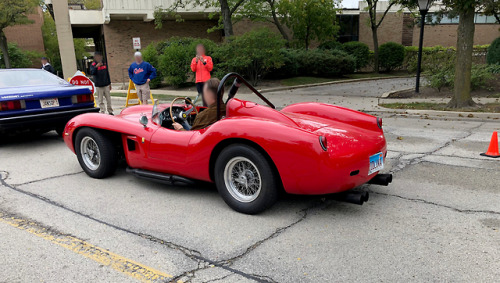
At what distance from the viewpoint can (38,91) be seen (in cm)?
692

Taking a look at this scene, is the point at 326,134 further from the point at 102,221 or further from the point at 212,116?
the point at 102,221

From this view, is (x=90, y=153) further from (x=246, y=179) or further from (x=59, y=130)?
(x=59, y=130)

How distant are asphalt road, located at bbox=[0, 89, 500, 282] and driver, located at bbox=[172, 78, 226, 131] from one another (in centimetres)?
82

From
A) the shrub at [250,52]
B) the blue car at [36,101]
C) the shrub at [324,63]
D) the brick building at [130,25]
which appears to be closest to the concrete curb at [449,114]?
the shrub at [250,52]

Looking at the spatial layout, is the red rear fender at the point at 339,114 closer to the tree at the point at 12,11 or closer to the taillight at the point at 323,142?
the taillight at the point at 323,142

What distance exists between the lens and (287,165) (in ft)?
11.2

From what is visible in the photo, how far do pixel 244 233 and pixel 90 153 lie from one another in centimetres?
277

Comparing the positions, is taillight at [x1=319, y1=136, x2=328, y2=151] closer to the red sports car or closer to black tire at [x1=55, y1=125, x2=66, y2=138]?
the red sports car

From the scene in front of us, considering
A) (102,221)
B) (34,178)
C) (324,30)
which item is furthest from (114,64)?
(102,221)

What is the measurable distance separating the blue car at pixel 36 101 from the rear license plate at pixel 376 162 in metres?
5.82

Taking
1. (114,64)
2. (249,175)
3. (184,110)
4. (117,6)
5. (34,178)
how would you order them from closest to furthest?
(249,175)
(184,110)
(34,178)
(117,6)
(114,64)

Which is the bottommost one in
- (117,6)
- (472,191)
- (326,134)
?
(472,191)

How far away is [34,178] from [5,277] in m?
2.78

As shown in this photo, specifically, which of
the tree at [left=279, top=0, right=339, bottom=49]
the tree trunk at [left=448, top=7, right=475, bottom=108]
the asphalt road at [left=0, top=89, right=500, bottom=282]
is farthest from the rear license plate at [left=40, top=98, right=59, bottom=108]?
the tree at [left=279, top=0, right=339, bottom=49]
